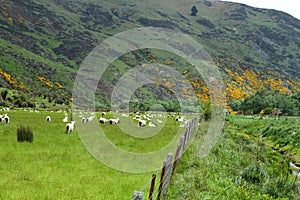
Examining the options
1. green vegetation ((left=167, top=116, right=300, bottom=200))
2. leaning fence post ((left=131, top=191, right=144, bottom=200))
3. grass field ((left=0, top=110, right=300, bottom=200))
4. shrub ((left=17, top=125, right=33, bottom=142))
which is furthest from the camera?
shrub ((left=17, top=125, right=33, bottom=142))

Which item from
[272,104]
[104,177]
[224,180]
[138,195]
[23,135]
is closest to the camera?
[138,195]

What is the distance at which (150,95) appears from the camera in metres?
153

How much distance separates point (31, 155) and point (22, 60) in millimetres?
136049

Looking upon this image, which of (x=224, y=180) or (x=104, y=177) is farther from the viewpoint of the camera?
(x=104, y=177)

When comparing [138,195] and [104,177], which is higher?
[138,195]

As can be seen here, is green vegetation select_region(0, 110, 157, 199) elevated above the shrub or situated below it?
above

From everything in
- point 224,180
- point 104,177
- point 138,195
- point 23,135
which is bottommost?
point 23,135

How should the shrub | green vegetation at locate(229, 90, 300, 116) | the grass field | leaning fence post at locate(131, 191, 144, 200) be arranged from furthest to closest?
green vegetation at locate(229, 90, 300, 116) < the shrub < the grass field < leaning fence post at locate(131, 191, 144, 200)

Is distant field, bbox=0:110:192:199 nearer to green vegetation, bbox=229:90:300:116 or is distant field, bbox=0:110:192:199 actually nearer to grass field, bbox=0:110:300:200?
grass field, bbox=0:110:300:200

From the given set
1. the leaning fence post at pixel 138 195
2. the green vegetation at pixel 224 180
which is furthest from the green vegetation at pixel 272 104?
the leaning fence post at pixel 138 195

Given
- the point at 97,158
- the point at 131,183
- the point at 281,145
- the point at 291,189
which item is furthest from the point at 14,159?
the point at 281,145

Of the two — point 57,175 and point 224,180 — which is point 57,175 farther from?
point 224,180

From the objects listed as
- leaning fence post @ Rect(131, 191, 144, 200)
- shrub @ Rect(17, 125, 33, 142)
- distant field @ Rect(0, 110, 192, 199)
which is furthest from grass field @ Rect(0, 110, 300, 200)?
leaning fence post @ Rect(131, 191, 144, 200)

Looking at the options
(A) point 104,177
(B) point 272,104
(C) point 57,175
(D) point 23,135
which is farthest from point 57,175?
(B) point 272,104
